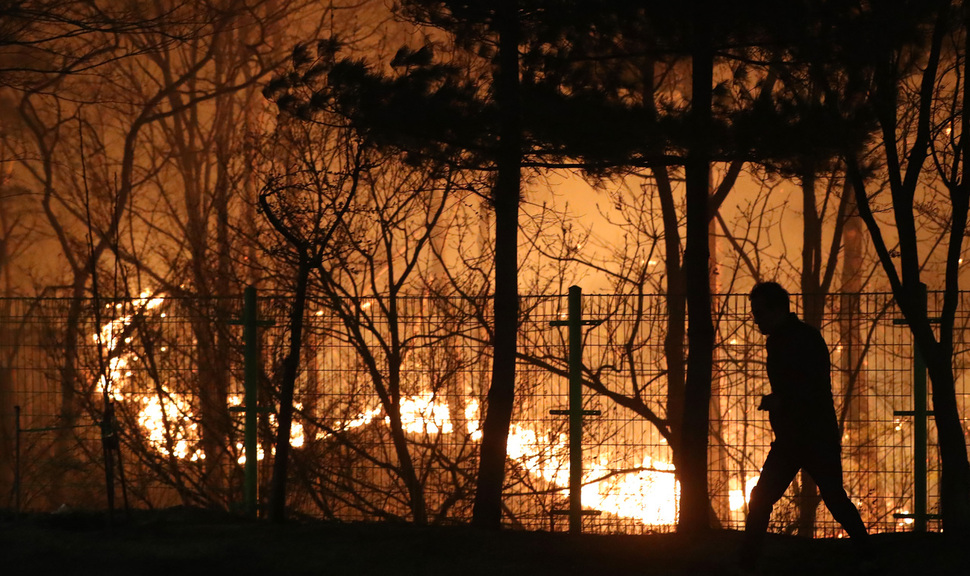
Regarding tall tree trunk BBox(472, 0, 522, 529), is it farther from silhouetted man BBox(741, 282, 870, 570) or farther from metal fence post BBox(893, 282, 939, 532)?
metal fence post BBox(893, 282, 939, 532)

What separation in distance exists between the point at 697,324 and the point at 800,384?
1.52m

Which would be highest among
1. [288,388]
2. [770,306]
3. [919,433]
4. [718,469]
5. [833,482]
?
[770,306]

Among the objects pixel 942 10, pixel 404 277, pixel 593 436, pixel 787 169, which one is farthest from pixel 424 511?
pixel 942 10

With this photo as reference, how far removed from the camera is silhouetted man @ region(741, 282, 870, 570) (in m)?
4.88

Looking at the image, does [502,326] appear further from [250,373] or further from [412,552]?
[250,373]

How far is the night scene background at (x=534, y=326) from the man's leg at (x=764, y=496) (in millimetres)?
386

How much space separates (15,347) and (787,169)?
738 centimetres

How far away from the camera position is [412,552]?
5867 millimetres

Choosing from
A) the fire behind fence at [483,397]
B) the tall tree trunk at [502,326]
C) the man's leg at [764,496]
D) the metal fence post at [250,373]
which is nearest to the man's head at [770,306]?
the man's leg at [764,496]

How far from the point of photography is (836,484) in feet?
16.2

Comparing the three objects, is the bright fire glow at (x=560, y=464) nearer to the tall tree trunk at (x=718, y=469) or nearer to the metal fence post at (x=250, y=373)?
the tall tree trunk at (x=718, y=469)

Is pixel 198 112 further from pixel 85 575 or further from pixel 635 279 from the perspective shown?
pixel 85 575

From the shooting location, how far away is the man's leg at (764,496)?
5.11 metres

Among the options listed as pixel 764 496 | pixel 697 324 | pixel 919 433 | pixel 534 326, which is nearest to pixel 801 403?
pixel 764 496
